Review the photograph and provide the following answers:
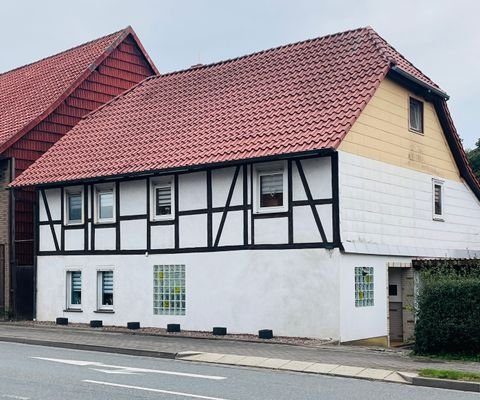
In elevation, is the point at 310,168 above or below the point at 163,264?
above

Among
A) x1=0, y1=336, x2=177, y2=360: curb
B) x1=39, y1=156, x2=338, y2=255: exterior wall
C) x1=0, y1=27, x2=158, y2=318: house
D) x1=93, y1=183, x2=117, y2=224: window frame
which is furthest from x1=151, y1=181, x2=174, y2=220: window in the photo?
x1=0, y1=27, x2=158, y2=318: house

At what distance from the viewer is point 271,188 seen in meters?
21.2

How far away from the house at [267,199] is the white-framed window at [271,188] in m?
0.04

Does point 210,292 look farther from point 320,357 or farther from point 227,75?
point 227,75

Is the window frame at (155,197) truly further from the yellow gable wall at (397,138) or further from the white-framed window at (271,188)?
the yellow gable wall at (397,138)

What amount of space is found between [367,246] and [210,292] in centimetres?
439

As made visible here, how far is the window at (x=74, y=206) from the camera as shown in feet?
85.2

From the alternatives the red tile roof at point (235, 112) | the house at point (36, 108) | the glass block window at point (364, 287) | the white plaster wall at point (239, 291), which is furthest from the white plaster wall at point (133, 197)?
the glass block window at point (364, 287)

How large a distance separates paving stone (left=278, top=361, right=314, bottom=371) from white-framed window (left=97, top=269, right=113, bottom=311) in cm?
1054

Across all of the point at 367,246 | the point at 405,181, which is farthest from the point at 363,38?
the point at 367,246

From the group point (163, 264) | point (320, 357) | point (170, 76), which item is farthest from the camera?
point (170, 76)

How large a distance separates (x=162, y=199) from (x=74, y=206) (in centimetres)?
396

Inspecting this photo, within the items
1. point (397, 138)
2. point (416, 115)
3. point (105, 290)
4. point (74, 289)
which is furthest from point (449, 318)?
point (74, 289)

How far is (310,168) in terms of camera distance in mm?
20406
